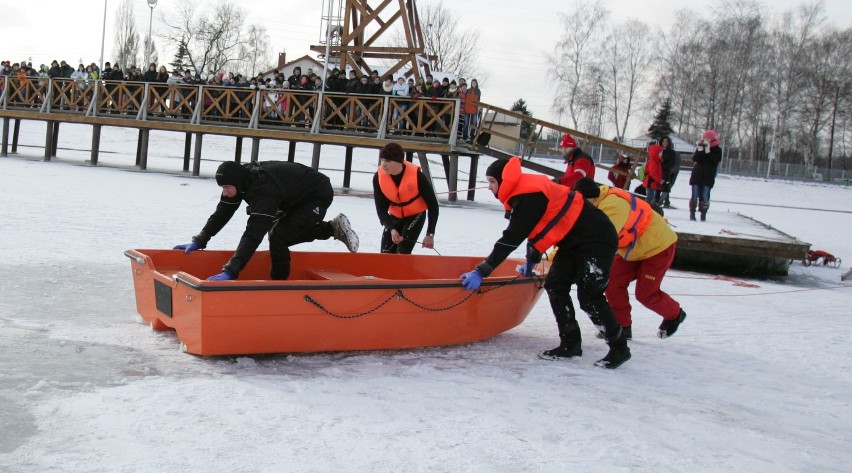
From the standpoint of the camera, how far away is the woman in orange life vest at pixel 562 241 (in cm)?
468

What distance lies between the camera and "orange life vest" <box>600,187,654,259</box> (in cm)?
520

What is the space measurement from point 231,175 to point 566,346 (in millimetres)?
2341

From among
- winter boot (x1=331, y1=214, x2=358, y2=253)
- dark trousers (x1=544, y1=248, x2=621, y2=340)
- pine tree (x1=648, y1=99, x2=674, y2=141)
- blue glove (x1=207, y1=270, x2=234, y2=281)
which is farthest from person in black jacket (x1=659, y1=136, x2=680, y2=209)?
pine tree (x1=648, y1=99, x2=674, y2=141)

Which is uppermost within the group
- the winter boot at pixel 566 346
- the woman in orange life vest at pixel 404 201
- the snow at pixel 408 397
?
the woman in orange life vest at pixel 404 201

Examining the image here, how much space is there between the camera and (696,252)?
10273 millimetres

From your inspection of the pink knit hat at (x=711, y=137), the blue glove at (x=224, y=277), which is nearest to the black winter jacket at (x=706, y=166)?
the pink knit hat at (x=711, y=137)

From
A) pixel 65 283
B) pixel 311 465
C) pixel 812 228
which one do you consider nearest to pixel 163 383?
pixel 311 465

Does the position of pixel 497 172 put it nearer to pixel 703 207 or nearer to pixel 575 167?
pixel 575 167

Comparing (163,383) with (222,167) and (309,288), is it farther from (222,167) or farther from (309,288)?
(222,167)

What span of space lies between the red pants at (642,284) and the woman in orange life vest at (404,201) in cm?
136

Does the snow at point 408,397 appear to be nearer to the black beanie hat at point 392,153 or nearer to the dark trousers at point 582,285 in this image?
the dark trousers at point 582,285

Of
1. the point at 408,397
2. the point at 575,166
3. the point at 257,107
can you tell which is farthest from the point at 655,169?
the point at 408,397

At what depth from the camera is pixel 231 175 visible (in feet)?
15.7

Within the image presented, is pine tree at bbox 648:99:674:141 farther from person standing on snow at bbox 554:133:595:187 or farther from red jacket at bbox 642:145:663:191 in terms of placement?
person standing on snow at bbox 554:133:595:187
